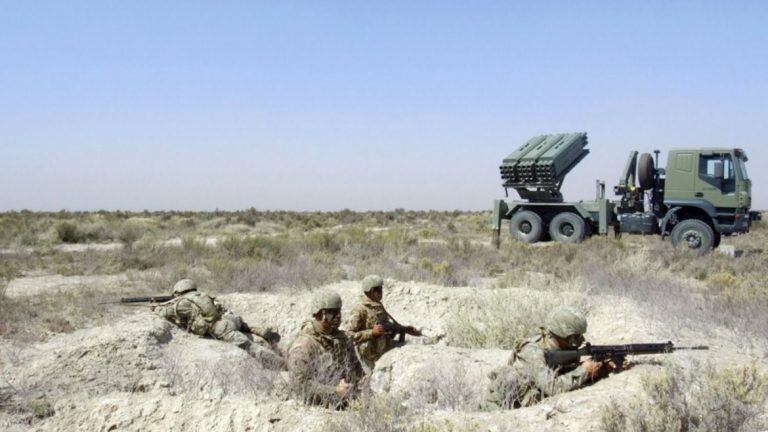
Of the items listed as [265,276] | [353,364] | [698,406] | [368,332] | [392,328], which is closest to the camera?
[698,406]

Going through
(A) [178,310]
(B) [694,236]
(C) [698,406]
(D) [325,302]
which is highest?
(B) [694,236]

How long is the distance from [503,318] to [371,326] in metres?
1.63

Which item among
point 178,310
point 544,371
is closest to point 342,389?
point 544,371

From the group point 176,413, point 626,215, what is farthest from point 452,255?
point 176,413

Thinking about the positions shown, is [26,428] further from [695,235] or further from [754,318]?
[695,235]

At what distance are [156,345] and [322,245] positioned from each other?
27.2 ft

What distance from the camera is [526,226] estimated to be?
15.8 metres

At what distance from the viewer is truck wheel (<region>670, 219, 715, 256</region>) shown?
13.4 m

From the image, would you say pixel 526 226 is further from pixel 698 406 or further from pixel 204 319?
pixel 698 406

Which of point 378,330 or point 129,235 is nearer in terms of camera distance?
point 378,330

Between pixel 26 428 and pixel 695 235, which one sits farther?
pixel 695 235

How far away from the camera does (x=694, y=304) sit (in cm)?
732

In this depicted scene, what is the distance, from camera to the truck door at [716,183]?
43.5ft

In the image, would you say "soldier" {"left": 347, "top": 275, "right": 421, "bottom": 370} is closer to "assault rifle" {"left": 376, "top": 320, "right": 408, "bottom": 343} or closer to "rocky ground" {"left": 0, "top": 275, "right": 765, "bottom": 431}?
"assault rifle" {"left": 376, "top": 320, "right": 408, "bottom": 343}
